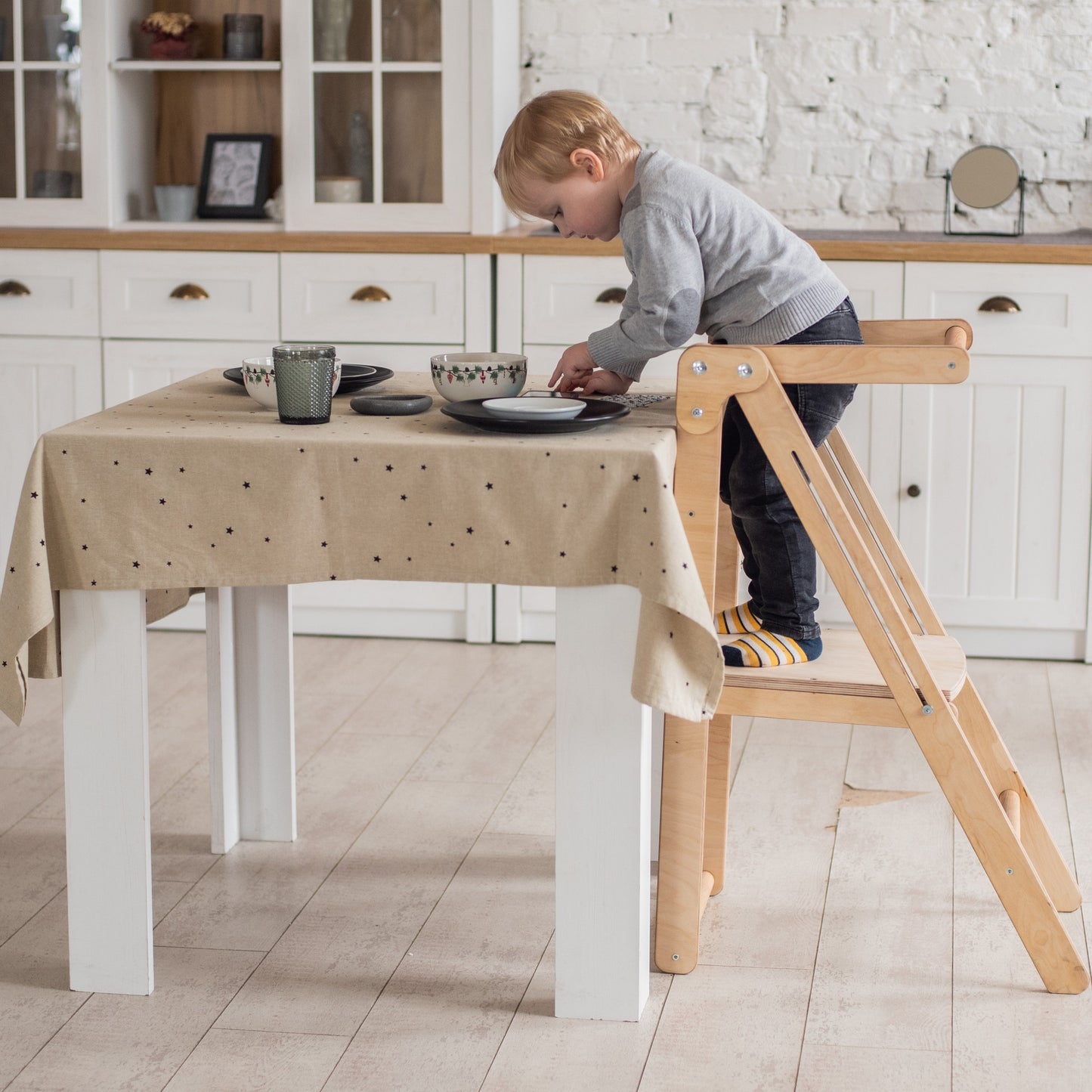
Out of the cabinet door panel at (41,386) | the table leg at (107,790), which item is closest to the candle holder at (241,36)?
the cabinet door panel at (41,386)

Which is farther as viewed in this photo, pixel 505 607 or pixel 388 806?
pixel 505 607

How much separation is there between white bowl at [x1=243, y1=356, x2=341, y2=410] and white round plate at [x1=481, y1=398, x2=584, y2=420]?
0.22 meters

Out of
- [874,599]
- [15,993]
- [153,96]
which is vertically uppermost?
[153,96]

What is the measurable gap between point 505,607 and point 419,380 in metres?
1.29

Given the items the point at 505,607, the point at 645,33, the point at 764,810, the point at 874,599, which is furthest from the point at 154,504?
the point at 645,33

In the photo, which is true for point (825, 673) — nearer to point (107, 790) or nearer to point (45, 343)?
point (107, 790)

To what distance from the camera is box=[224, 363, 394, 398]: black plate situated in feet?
7.10

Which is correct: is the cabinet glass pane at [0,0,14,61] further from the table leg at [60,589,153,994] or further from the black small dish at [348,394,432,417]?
the table leg at [60,589,153,994]

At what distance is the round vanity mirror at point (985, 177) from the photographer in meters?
3.49

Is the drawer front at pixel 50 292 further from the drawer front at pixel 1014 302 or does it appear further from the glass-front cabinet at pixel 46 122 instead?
the drawer front at pixel 1014 302

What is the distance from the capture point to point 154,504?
178cm

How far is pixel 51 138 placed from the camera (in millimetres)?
3572

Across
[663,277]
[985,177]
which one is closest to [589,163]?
[663,277]

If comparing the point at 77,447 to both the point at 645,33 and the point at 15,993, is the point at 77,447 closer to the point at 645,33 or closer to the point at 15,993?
the point at 15,993
